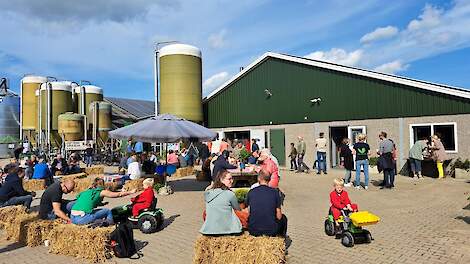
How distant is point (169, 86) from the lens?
73.0 feet

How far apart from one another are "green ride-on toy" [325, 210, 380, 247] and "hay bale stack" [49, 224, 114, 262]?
3906 millimetres

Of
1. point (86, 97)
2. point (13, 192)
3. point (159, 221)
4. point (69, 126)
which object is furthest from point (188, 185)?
point (86, 97)

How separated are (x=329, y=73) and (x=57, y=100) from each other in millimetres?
23637

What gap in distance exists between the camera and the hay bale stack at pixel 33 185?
43.4ft

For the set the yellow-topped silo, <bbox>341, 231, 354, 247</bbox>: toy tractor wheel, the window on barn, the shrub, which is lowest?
<bbox>341, 231, 354, 247</bbox>: toy tractor wheel

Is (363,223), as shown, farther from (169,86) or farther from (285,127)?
(169,86)

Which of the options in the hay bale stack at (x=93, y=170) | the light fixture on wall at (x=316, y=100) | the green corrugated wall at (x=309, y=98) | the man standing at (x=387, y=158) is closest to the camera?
the man standing at (x=387, y=158)

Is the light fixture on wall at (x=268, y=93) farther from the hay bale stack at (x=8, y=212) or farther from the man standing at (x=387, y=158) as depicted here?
the hay bale stack at (x=8, y=212)

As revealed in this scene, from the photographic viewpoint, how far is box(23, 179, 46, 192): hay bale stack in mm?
13227

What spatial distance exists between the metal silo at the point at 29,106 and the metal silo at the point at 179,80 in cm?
1549

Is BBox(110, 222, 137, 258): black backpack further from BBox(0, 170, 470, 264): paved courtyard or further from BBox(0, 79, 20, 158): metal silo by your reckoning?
BBox(0, 79, 20, 158): metal silo

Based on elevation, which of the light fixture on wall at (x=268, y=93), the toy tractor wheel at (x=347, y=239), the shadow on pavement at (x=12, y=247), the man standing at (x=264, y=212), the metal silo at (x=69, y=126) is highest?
the light fixture on wall at (x=268, y=93)

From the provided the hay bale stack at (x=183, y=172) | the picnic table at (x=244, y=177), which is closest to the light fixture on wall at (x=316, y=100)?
the hay bale stack at (x=183, y=172)

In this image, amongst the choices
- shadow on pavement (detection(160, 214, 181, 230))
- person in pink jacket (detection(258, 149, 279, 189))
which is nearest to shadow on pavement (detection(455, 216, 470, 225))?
person in pink jacket (detection(258, 149, 279, 189))
